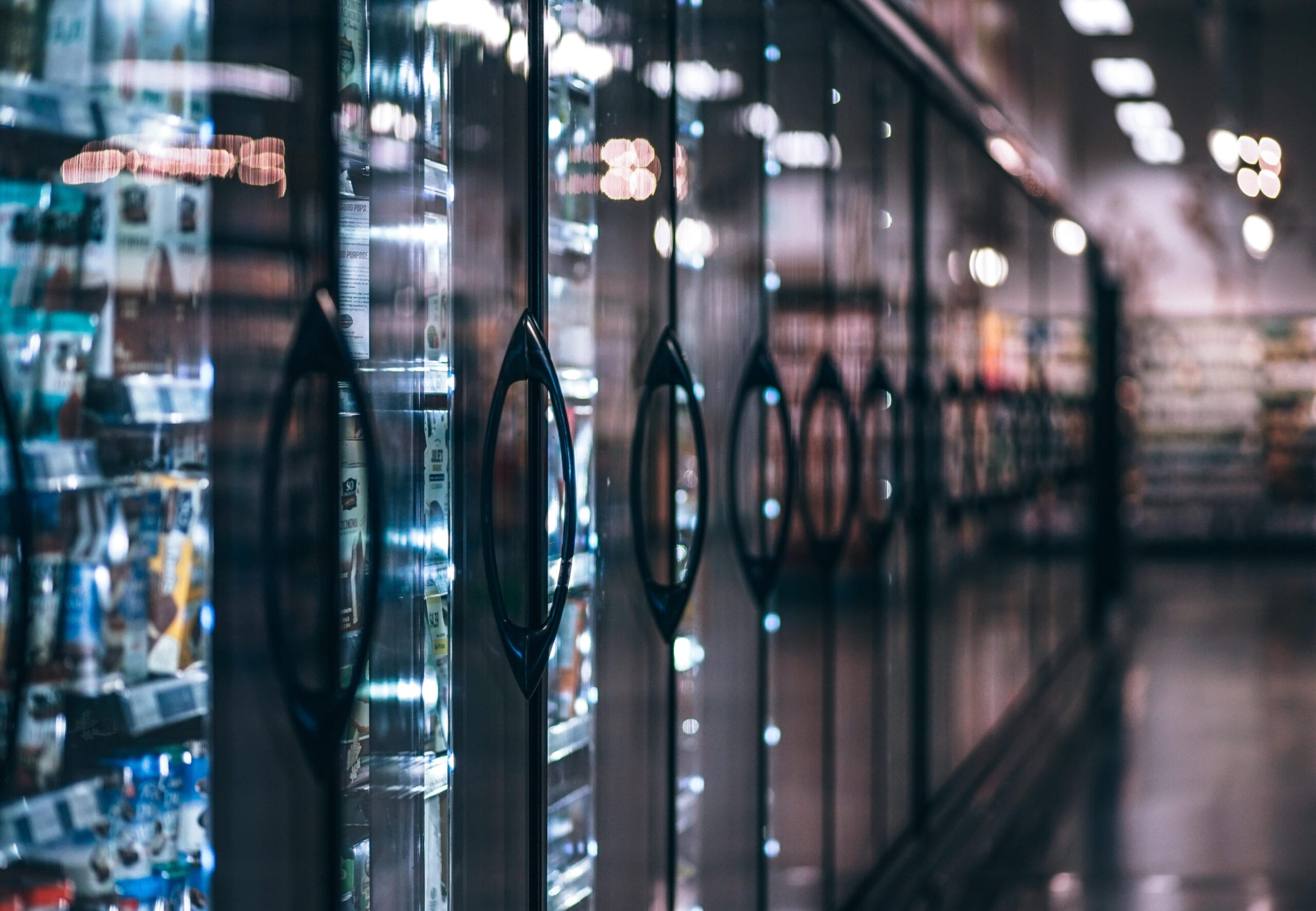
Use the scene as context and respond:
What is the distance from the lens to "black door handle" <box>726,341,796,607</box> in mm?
2699

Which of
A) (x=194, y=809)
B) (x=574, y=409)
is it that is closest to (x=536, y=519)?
(x=574, y=409)

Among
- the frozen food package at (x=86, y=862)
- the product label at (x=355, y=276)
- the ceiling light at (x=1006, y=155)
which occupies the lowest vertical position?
Answer: the frozen food package at (x=86, y=862)

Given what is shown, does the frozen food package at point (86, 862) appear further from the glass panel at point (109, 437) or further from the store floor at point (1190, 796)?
the store floor at point (1190, 796)

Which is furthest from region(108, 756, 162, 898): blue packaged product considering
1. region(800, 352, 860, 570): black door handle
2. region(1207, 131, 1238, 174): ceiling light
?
region(1207, 131, 1238, 174): ceiling light

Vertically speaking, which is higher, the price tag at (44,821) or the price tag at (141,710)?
the price tag at (141,710)

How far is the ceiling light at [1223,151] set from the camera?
13.2 metres

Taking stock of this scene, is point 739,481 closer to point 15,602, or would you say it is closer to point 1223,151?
point 15,602

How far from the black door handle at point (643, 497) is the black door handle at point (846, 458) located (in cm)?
79

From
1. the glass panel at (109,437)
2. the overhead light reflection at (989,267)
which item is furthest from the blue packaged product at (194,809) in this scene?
the overhead light reflection at (989,267)

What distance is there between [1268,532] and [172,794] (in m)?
15.7

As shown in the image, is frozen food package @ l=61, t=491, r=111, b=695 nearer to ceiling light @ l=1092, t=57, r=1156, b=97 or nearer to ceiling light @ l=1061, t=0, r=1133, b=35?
ceiling light @ l=1061, t=0, r=1133, b=35

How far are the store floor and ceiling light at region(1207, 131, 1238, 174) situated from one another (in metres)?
5.66

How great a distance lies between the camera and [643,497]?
2328 mm

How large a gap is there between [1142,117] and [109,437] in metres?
14.7
